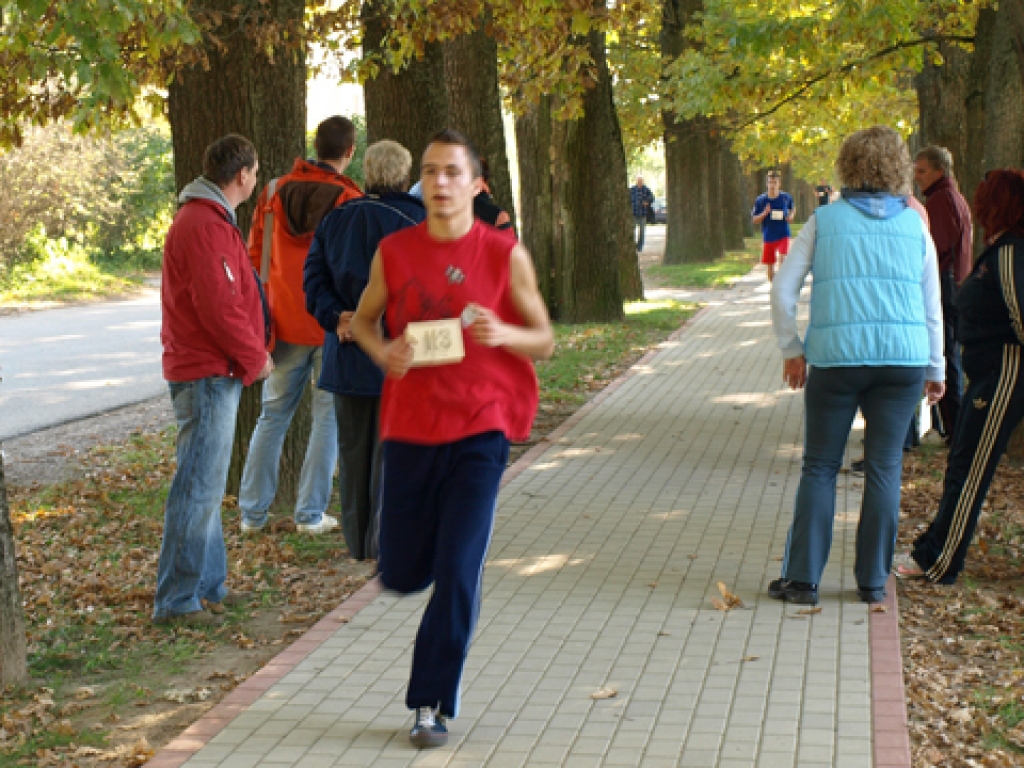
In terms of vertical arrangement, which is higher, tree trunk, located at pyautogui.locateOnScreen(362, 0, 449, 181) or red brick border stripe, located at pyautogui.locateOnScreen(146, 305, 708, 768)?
tree trunk, located at pyautogui.locateOnScreen(362, 0, 449, 181)

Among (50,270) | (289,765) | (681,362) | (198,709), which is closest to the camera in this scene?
(289,765)

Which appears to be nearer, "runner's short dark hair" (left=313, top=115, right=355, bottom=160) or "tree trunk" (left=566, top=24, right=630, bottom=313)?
"runner's short dark hair" (left=313, top=115, right=355, bottom=160)

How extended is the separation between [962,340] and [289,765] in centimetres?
410

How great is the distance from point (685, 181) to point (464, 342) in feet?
100

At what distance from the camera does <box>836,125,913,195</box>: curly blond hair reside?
666 centimetres

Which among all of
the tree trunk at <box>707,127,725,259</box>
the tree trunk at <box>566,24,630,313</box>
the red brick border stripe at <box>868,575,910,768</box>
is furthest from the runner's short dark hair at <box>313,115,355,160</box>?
the tree trunk at <box>707,127,725,259</box>

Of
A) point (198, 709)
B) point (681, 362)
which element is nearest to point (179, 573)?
point (198, 709)

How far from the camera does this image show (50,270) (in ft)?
96.7

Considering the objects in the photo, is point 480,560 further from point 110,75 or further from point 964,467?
point 110,75

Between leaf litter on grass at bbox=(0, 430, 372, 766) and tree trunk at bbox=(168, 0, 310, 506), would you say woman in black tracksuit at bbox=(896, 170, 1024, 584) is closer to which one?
leaf litter on grass at bbox=(0, 430, 372, 766)

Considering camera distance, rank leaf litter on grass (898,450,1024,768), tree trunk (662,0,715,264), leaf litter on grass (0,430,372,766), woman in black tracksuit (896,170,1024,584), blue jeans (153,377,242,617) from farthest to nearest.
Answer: tree trunk (662,0,715,264), woman in black tracksuit (896,170,1024,584), blue jeans (153,377,242,617), leaf litter on grass (0,430,372,766), leaf litter on grass (898,450,1024,768)

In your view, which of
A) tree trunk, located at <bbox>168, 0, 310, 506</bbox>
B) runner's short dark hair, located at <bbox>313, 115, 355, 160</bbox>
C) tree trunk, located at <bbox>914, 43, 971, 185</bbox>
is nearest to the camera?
runner's short dark hair, located at <bbox>313, 115, 355, 160</bbox>

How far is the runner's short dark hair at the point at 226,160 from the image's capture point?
6875mm

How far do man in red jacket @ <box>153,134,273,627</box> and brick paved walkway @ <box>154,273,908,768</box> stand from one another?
2.41 ft
